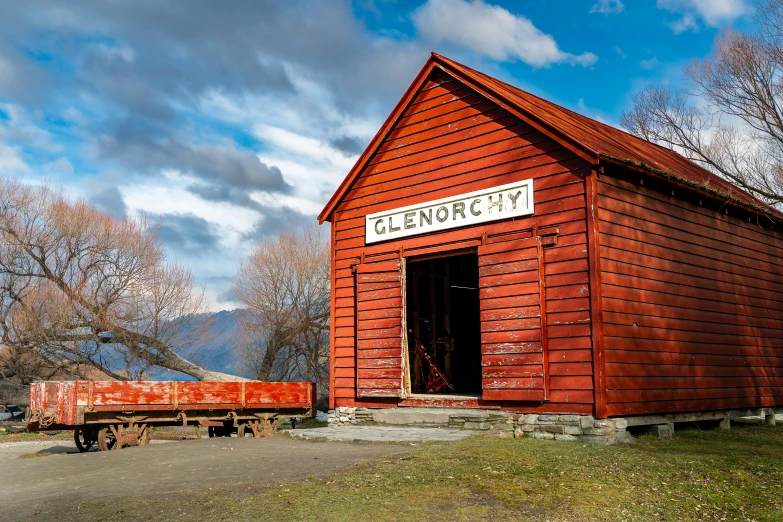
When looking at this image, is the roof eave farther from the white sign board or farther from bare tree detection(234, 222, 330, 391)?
bare tree detection(234, 222, 330, 391)

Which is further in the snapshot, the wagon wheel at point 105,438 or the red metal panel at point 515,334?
the wagon wheel at point 105,438

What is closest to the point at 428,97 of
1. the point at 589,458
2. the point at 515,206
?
the point at 515,206

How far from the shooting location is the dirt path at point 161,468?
353 inches

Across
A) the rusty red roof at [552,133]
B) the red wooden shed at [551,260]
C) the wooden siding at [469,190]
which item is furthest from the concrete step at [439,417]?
the rusty red roof at [552,133]

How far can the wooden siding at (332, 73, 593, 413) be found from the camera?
12.9m

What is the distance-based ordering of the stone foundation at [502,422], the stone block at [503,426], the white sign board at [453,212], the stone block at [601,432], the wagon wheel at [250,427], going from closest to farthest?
the stone block at [601,432] < the stone foundation at [502,422] < the stone block at [503,426] < the white sign board at [453,212] < the wagon wheel at [250,427]

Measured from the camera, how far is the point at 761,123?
19188mm

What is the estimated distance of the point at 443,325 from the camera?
20891mm

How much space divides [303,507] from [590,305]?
22.7ft

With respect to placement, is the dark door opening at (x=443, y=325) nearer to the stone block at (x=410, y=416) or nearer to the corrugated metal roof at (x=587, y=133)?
the stone block at (x=410, y=416)

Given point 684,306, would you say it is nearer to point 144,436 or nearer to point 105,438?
point 144,436

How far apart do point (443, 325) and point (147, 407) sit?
928cm

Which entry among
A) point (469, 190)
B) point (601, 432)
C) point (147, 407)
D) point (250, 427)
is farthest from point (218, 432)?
point (601, 432)

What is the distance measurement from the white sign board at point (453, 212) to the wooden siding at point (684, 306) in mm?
1652
